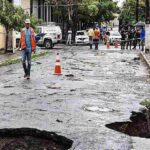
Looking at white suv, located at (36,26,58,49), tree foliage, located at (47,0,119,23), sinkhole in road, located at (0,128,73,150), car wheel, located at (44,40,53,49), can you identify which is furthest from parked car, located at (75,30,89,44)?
sinkhole in road, located at (0,128,73,150)

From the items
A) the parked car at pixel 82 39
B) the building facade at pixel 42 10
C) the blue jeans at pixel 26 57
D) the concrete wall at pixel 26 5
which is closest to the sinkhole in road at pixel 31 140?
the blue jeans at pixel 26 57

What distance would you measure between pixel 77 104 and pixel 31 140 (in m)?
3.57

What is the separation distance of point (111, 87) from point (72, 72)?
4.73m

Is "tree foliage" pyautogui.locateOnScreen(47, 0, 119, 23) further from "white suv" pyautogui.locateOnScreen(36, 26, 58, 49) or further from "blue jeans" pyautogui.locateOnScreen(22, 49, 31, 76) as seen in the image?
"blue jeans" pyautogui.locateOnScreen(22, 49, 31, 76)

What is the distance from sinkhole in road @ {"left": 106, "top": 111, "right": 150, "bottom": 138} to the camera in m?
8.41

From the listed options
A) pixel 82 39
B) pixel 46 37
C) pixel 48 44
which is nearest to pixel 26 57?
pixel 46 37

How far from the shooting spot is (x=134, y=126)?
9.03 m

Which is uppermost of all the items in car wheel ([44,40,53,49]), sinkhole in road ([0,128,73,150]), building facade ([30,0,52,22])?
building facade ([30,0,52,22])

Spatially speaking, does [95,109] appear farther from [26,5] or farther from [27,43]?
[26,5]

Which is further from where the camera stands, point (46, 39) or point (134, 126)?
point (46, 39)

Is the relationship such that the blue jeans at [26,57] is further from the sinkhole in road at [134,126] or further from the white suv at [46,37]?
the white suv at [46,37]

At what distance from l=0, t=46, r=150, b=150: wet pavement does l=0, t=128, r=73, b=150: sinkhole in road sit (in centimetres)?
18

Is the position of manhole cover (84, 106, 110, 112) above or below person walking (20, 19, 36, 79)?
below

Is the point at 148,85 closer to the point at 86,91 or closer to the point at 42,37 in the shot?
the point at 86,91
